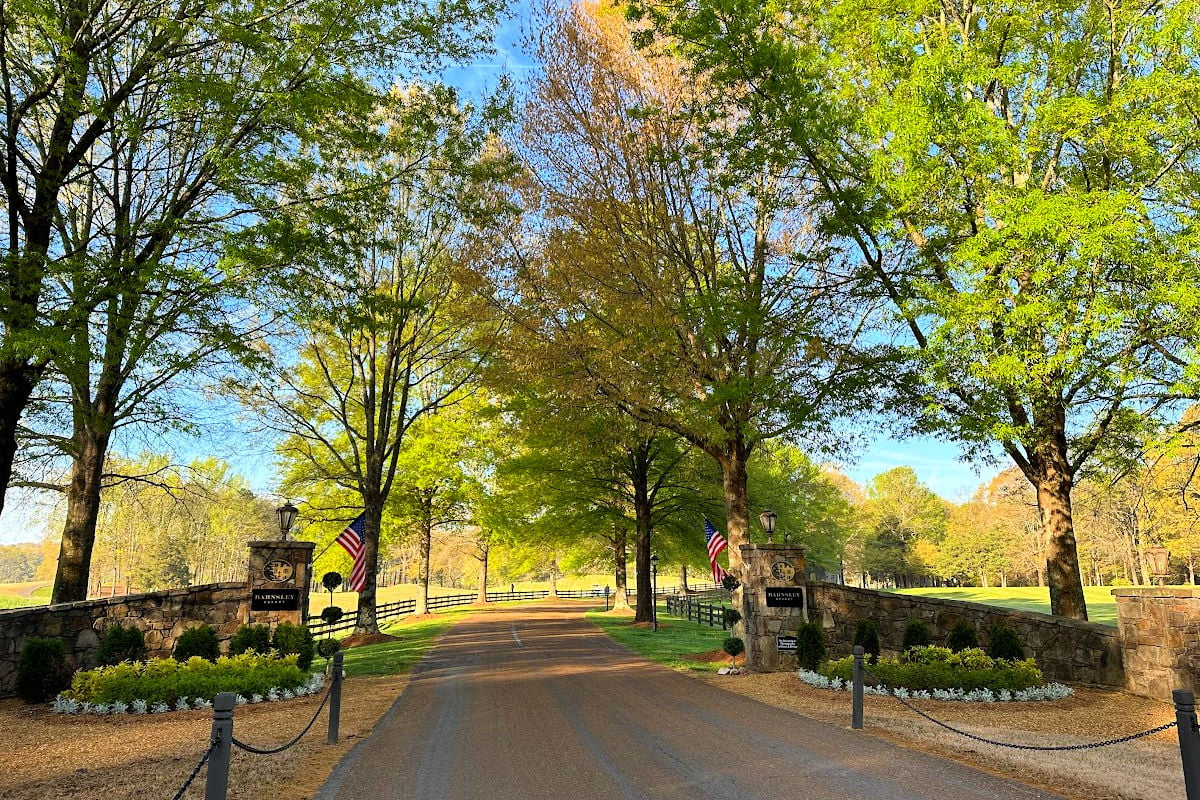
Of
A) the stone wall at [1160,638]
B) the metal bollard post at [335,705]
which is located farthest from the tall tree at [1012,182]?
the metal bollard post at [335,705]

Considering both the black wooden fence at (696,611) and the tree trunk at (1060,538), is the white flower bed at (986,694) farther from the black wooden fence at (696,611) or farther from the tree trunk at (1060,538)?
the black wooden fence at (696,611)

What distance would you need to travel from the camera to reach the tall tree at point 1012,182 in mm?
11156

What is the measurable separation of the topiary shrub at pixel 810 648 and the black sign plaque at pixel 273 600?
33.8 feet

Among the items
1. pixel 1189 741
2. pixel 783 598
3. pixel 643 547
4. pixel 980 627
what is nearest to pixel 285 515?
pixel 783 598

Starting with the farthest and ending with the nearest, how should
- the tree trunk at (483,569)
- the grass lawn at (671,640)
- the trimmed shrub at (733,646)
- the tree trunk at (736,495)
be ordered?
1. the tree trunk at (483,569)
2. the tree trunk at (736,495)
3. the grass lawn at (671,640)
4. the trimmed shrub at (733,646)

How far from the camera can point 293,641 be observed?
1306cm

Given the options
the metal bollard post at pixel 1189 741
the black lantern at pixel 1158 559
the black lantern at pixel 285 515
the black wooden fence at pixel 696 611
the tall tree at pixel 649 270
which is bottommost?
the black wooden fence at pixel 696 611

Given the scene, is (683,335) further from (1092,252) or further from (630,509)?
(630,509)

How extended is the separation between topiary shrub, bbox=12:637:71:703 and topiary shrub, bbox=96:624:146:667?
57 centimetres

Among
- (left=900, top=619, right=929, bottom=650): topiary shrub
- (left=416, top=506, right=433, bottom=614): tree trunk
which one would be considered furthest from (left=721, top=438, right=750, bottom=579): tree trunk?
(left=416, top=506, right=433, bottom=614): tree trunk

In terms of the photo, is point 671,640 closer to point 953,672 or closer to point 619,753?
point 953,672

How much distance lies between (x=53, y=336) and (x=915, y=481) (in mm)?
81446

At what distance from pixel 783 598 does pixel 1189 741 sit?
967 centimetres

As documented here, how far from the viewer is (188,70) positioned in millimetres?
11031
